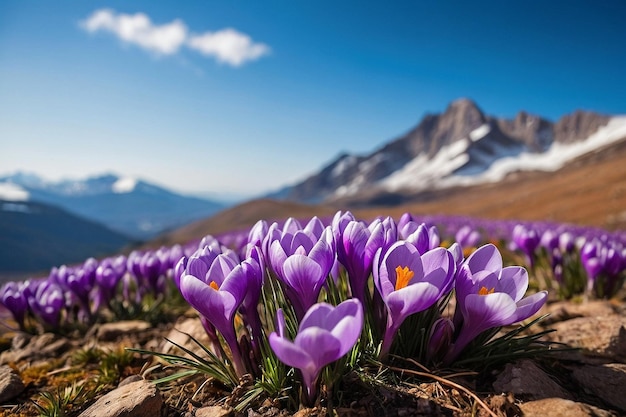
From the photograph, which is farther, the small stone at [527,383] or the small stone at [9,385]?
the small stone at [9,385]

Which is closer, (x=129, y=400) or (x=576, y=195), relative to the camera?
(x=129, y=400)

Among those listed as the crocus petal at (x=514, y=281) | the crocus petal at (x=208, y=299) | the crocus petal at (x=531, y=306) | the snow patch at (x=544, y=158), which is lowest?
the crocus petal at (x=531, y=306)

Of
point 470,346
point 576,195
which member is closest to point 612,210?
point 576,195

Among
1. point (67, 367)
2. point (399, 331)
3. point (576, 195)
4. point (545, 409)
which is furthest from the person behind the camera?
point (576, 195)

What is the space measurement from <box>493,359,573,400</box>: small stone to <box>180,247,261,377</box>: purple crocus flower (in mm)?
1331

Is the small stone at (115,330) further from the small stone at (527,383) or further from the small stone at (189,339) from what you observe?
the small stone at (527,383)

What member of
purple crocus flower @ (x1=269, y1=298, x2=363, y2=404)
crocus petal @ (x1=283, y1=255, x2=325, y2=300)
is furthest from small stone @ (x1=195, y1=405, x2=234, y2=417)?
crocus petal @ (x1=283, y1=255, x2=325, y2=300)

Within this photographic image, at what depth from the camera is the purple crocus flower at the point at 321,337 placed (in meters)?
1.48

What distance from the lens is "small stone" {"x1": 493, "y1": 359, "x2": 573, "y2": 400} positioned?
78.4 inches

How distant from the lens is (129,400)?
203 cm

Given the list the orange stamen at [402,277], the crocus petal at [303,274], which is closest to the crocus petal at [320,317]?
the crocus petal at [303,274]

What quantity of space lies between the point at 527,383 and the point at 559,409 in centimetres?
21

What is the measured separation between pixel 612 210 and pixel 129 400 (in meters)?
41.1

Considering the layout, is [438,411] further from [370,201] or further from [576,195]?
[370,201]
